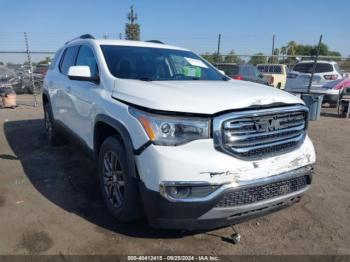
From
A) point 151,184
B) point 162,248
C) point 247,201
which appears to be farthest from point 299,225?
point 151,184

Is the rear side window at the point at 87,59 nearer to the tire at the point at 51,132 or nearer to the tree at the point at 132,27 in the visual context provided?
the tire at the point at 51,132

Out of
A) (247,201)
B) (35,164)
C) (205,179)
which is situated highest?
(205,179)

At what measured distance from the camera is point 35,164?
531 centimetres

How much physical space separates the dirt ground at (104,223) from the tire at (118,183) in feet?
0.70

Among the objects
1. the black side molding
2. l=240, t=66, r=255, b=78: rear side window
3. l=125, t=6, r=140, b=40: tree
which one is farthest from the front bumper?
l=125, t=6, r=140, b=40: tree

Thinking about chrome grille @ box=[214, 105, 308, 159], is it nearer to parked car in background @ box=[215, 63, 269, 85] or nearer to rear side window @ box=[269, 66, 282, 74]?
parked car in background @ box=[215, 63, 269, 85]

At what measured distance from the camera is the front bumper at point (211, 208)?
2.72 metres

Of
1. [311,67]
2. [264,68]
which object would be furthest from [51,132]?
[264,68]

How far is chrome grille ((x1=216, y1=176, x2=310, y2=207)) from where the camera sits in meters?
2.78

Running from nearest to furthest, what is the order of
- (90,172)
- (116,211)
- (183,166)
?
(183,166), (116,211), (90,172)

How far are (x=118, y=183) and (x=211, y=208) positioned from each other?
1.05 metres

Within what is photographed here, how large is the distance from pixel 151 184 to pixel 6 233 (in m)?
1.58

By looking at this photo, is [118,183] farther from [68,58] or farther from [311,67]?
[311,67]

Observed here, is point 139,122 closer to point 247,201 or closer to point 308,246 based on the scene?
point 247,201
